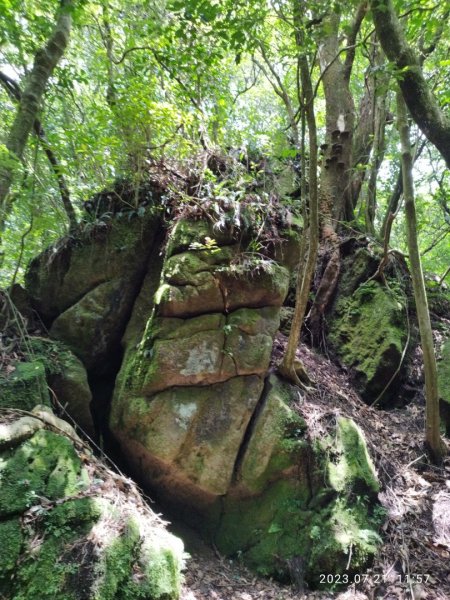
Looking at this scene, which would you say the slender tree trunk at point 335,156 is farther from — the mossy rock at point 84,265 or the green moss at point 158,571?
the green moss at point 158,571

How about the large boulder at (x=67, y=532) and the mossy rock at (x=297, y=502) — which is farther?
the mossy rock at (x=297, y=502)

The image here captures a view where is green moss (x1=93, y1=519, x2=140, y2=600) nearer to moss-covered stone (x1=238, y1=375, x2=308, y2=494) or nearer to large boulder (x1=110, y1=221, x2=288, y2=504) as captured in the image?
large boulder (x1=110, y1=221, x2=288, y2=504)

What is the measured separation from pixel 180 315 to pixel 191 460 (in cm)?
187

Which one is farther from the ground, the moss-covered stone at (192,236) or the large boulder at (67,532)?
the moss-covered stone at (192,236)

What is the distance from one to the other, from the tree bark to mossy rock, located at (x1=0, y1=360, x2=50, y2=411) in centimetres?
498

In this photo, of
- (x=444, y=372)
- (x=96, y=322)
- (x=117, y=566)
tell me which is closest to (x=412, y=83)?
(x=444, y=372)

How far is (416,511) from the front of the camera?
4.79 m

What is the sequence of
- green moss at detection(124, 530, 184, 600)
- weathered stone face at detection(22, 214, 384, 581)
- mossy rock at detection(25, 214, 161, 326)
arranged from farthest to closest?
mossy rock at detection(25, 214, 161, 326)
weathered stone face at detection(22, 214, 384, 581)
green moss at detection(124, 530, 184, 600)

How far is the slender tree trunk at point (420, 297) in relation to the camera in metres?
5.07

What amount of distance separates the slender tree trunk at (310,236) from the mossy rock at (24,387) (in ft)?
10.4

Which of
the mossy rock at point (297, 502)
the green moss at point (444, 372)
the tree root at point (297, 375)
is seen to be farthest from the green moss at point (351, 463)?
the green moss at point (444, 372)

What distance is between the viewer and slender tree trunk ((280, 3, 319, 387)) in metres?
4.49

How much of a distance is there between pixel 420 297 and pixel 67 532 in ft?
16.3

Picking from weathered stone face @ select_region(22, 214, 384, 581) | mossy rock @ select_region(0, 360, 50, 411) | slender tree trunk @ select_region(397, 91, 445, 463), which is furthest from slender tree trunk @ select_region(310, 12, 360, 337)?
mossy rock @ select_region(0, 360, 50, 411)
